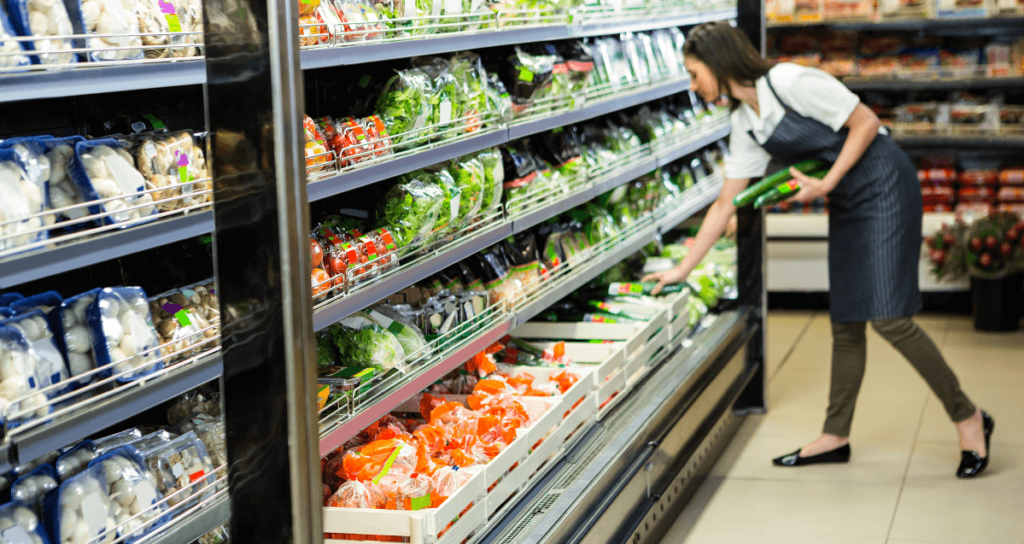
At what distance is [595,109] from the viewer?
10.9 feet

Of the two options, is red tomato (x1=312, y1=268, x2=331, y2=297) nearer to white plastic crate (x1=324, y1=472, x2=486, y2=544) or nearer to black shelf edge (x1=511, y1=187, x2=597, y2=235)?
white plastic crate (x1=324, y1=472, x2=486, y2=544)

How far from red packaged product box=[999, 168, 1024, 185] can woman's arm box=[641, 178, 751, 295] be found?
9.60 feet

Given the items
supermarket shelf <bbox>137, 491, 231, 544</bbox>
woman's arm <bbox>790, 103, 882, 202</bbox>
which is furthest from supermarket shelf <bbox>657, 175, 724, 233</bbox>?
supermarket shelf <bbox>137, 491, 231, 544</bbox>

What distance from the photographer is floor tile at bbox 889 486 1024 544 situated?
10.3 ft

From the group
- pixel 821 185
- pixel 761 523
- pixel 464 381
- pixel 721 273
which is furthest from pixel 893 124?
pixel 464 381

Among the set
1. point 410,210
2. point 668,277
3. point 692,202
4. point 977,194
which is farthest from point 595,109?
point 977,194

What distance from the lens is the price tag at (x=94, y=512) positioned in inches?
57.6

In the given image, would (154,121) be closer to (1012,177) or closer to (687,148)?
(687,148)

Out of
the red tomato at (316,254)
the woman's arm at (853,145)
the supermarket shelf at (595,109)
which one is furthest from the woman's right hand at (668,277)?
the red tomato at (316,254)

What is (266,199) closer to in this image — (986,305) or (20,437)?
(20,437)

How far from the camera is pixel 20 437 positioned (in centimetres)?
121

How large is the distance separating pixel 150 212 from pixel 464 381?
1431mm

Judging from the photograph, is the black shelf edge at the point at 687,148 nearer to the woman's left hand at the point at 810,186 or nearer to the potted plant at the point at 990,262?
the woman's left hand at the point at 810,186

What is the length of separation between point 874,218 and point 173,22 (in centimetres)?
263
